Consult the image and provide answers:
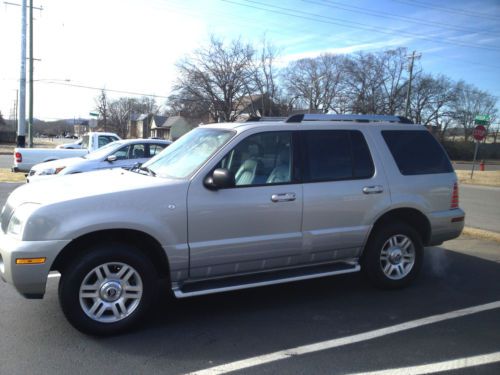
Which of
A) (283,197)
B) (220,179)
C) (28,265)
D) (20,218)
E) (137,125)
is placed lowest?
(28,265)

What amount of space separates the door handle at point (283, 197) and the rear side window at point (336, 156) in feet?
0.94

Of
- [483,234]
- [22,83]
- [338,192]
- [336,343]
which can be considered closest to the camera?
[336,343]

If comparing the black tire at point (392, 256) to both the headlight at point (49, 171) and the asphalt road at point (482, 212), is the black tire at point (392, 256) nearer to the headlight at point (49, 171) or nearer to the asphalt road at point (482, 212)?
the asphalt road at point (482, 212)

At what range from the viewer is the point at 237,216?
13.6ft

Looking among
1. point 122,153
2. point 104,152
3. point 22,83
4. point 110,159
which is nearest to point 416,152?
point 110,159

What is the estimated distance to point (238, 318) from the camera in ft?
14.1

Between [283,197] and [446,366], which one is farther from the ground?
[283,197]

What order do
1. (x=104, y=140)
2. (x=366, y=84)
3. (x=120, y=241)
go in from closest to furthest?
(x=120, y=241) < (x=104, y=140) < (x=366, y=84)

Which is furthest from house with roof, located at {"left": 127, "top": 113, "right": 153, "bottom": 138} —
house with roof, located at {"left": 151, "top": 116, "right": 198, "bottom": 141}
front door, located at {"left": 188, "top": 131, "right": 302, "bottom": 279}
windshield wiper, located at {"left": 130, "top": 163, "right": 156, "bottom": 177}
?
front door, located at {"left": 188, "top": 131, "right": 302, "bottom": 279}

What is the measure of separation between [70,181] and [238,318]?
2109mm

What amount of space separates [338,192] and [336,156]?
0.42 meters

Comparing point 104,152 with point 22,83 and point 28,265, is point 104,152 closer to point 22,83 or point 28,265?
point 28,265

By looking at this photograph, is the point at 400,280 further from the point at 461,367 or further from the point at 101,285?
the point at 101,285

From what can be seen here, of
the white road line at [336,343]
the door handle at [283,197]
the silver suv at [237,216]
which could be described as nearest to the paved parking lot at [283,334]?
the white road line at [336,343]
